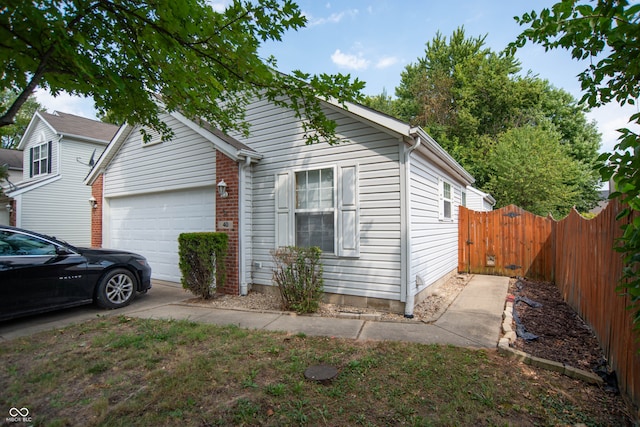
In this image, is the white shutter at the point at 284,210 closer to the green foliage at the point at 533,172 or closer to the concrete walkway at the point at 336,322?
the concrete walkway at the point at 336,322

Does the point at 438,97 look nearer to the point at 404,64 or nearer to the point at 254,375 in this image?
the point at 404,64

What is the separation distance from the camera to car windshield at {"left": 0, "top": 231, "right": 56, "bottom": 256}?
189 inches

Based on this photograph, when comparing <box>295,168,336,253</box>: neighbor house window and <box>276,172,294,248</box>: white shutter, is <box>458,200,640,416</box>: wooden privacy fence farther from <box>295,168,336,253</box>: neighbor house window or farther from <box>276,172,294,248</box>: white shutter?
<box>276,172,294,248</box>: white shutter

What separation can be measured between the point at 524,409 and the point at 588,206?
24.1 meters

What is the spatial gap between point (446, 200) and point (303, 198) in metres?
4.37

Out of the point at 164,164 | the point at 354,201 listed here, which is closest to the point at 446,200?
the point at 354,201

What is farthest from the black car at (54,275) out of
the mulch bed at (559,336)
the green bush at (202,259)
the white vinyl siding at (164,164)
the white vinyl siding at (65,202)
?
the white vinyl siding at (65,202)

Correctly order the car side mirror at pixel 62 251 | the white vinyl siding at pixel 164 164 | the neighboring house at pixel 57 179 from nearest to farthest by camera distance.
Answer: the car side mirror at pixel 62 251, the white vinyl siding at pixel 164 164, the neighboring house at pixel 57 179

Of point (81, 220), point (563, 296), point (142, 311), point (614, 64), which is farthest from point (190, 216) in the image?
point (81, 220)

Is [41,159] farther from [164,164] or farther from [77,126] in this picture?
[164,164]

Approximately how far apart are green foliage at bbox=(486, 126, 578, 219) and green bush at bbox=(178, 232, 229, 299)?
15.2m

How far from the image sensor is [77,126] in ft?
51.7

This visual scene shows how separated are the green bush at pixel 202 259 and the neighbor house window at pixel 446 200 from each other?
17.5ft

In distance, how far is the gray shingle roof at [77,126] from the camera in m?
14.8
